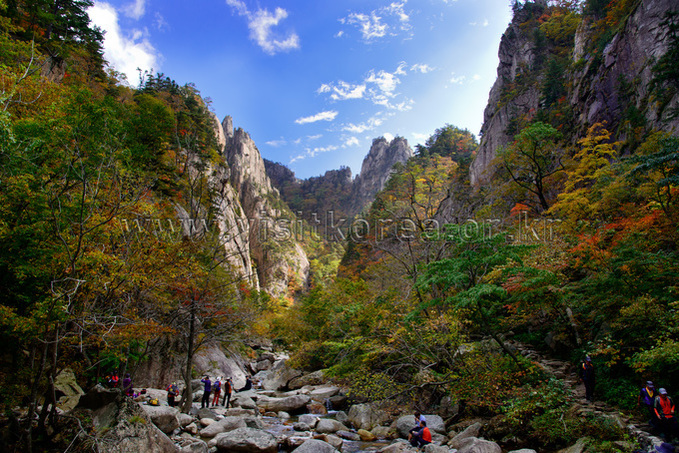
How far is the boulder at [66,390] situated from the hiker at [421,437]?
379 inches

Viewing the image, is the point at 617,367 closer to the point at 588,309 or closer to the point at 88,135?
the point at 588,309

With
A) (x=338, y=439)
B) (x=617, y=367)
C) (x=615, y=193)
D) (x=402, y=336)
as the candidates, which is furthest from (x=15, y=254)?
(x=615, y=193)

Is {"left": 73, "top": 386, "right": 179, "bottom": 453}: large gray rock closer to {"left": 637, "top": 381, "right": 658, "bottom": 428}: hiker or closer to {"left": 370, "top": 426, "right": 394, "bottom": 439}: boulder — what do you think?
{"left": 370, "top": 426, "right": 394, "bottom": 439}: boulder

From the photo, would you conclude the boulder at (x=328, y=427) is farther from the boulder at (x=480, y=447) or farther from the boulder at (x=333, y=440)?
the boulder at (x=480, y=447)

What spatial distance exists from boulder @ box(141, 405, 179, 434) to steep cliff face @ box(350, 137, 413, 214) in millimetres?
107281

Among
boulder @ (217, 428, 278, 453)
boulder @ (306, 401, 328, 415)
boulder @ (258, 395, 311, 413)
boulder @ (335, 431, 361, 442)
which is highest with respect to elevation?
boulder @ (217, 428, 278, 453)

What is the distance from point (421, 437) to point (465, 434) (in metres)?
1.75

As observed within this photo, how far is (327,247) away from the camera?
3516 inches

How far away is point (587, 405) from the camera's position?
A: 7609 millimetres

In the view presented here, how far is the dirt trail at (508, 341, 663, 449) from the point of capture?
19.5ft

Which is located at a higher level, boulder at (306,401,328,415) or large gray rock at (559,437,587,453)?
large gray rock at (559,437,587,453)

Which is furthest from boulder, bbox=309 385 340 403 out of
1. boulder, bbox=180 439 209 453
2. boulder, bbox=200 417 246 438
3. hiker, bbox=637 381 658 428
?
hiker, bbox=637 381 658 428

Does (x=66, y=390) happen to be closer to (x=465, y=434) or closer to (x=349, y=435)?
(x=349, y=435)

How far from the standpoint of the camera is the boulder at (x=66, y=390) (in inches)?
355
